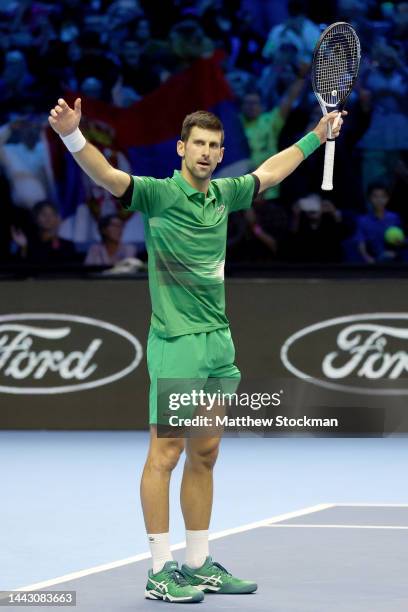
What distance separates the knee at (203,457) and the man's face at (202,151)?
3.45 ft

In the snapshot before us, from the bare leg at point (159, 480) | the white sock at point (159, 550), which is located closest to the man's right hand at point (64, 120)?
the bare leg at point (159, 480)

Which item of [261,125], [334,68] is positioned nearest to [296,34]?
[261,125]

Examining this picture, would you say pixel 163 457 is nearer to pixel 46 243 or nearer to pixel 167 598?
pixel 167 598

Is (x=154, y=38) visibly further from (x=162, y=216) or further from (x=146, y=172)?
(x=162, y=216)

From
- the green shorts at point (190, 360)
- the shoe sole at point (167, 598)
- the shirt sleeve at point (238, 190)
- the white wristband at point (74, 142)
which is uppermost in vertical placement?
the white wristband at point (74, 142)

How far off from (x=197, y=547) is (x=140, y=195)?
140 cm

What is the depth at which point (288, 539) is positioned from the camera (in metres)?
6.37

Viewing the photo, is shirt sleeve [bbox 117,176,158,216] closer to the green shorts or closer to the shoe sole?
the green shorts

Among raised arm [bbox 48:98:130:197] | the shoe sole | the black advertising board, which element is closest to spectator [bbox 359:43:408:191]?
the black advertising board

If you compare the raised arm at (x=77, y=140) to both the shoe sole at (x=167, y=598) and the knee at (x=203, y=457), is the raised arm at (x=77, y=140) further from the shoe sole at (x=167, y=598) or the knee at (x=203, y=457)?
the shoe sole at (x=167, y=598)

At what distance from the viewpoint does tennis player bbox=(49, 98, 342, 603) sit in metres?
5.16

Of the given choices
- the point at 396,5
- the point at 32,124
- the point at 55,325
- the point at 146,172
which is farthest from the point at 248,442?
the point at 396,5

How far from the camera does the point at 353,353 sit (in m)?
10.7

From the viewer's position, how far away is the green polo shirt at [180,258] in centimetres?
518
